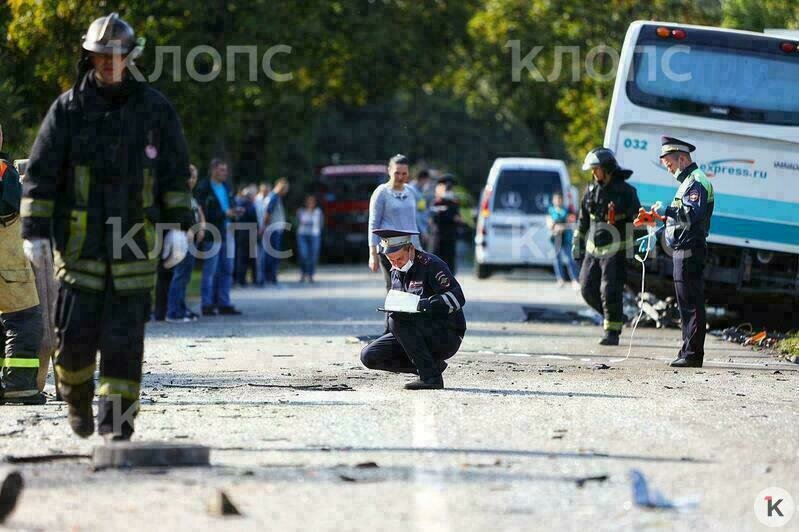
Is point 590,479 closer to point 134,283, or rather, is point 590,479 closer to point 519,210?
point 134,283

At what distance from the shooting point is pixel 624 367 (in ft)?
43.6

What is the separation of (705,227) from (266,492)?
7.16 meters

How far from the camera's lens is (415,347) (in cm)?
1113

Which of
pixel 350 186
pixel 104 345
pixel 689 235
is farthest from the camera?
pixel 350 186

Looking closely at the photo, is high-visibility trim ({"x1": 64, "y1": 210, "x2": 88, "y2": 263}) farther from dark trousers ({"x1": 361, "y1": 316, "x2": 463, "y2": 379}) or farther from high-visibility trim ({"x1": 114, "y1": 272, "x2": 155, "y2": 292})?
dark trousers ({"x1": 361, "y1": 316, "x2": 463, "y2": 379})

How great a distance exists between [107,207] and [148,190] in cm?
21

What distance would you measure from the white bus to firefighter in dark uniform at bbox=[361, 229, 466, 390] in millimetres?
6862

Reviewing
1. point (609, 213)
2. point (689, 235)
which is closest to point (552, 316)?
point (609, 213)

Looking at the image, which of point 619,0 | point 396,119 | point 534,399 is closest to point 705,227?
point 534,399

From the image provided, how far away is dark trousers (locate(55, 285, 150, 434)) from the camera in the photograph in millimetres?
8008

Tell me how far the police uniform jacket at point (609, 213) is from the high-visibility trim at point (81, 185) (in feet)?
26.8

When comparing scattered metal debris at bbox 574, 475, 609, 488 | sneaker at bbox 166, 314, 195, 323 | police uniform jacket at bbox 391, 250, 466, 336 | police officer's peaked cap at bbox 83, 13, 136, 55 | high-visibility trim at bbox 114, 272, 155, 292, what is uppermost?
police officer's peaked cap at bbox 83, 13, 136, 55

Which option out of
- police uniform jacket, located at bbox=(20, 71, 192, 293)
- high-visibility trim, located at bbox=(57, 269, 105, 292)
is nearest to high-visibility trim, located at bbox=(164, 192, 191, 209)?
police uniform jacket, located at bbox=(20, 71, 192, 293)

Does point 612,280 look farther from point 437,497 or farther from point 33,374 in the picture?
point 437,497
